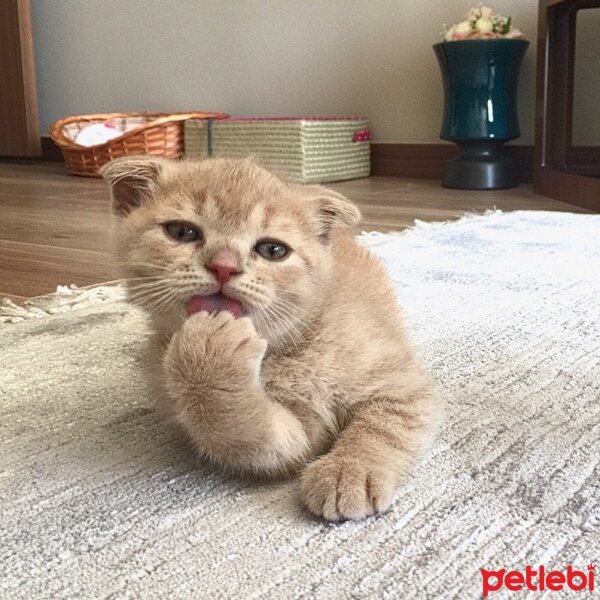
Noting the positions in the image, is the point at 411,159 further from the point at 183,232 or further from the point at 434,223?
the point at 183,232

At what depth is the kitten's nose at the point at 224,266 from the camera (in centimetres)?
67

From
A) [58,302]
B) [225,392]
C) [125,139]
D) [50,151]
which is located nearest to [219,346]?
[225,392]

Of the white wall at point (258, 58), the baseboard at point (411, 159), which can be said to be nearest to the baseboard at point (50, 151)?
the white wall at point (258, 58)

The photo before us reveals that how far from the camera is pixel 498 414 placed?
89 cm

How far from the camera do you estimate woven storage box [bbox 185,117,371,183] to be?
10.1ft

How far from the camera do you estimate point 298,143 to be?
120 inches

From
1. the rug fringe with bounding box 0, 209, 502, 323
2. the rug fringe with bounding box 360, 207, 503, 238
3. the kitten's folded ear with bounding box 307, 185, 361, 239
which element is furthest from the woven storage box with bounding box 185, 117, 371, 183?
the kitten's folded ear with bounding box 307, 185, 361, 239

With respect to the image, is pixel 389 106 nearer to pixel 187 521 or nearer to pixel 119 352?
pixel 119 352

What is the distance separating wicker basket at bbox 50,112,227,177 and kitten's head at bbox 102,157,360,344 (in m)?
2.54

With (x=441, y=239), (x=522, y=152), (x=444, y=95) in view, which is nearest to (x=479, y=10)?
(x=444, y=95)

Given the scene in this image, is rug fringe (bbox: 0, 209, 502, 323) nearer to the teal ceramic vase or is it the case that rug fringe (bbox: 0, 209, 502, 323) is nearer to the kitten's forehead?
the kitten's forehead

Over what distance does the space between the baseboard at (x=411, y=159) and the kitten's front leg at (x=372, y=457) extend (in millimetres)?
2602

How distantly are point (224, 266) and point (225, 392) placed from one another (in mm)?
105

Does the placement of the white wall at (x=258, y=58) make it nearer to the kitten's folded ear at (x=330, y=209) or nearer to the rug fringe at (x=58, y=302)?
the rug fringe at (x=58, y=302)
